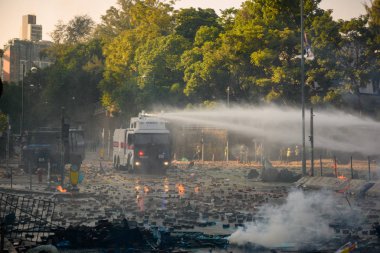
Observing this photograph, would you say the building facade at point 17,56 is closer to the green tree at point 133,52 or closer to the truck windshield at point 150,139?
the green tree at point 133,52

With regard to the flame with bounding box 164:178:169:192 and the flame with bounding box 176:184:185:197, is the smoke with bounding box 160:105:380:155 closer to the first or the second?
the flame with bounding box 164:178:169:192

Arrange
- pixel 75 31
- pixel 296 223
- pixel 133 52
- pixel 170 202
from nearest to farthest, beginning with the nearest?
pixel 296 223 < pixel 170 202 < pixel 133 52 < pixel 75 31

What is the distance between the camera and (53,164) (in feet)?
133

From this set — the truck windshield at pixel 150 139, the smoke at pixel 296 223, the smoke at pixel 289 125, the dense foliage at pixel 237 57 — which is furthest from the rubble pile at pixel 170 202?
the smoke at pixel 289 125

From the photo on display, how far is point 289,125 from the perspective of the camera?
56.2m

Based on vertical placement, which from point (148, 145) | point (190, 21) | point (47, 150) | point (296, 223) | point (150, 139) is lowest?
point (296, 223)

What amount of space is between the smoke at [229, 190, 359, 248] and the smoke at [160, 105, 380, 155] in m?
25.9

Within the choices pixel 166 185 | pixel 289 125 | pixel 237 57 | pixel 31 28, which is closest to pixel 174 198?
pixel 166 185

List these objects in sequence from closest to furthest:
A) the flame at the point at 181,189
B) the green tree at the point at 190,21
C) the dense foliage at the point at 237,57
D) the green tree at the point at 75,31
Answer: the flame at the point at 181,189, the dense foliage at the point at 237,57, the green tree at the point at 190,21, the green tree at the point at 75,31

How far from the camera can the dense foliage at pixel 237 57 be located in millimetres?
52812

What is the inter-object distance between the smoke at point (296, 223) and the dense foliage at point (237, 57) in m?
17.5

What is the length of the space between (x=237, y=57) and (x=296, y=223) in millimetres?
40391

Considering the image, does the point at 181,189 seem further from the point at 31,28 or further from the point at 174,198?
the point at 31,28

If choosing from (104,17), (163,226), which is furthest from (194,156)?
(104,17)
